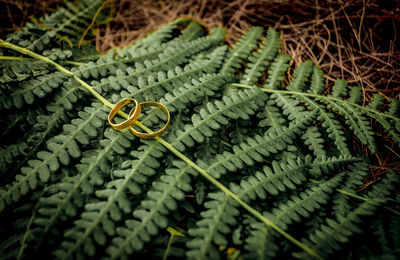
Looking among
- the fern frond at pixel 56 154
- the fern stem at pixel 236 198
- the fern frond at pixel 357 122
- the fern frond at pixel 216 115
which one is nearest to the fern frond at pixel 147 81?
the fern frond at pixel 56 154

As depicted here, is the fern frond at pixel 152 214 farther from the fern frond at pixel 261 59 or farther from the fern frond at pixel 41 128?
the fern frond at pixel 261 59

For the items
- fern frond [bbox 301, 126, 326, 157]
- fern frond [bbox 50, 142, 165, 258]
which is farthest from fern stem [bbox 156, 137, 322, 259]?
fern frond [bbox 301, 126, 326, 157]

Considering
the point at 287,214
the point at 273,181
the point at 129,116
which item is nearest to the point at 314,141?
the point at 273,181

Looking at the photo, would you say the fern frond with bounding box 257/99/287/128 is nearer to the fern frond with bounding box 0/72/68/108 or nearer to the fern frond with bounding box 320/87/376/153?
the fern frond with bounding box 320/87/376/153

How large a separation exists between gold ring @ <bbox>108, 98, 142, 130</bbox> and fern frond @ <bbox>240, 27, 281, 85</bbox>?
1035mm

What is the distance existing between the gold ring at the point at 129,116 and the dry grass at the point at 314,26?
1.67m

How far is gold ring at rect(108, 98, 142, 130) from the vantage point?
1.73m

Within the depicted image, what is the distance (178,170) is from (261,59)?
58.0 inches

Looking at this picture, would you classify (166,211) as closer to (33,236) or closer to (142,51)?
(33,236)

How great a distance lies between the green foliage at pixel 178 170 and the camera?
140 cm

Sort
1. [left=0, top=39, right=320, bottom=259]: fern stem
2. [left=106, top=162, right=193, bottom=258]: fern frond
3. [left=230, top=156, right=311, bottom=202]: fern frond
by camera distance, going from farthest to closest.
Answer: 1. [left=230, top=156, right=311, bottom=202]: fern frond
2. [left=0, top=39, right=320, bottom=259]: fern stem
3. [left=106, top=162, right=193, bottom=258]: fern frond

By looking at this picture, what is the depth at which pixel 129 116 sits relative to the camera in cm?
183

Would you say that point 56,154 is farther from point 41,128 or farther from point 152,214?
point 152,214

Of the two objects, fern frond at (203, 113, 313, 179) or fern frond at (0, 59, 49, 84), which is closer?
fern frond at (203, 113, 313, 179)
